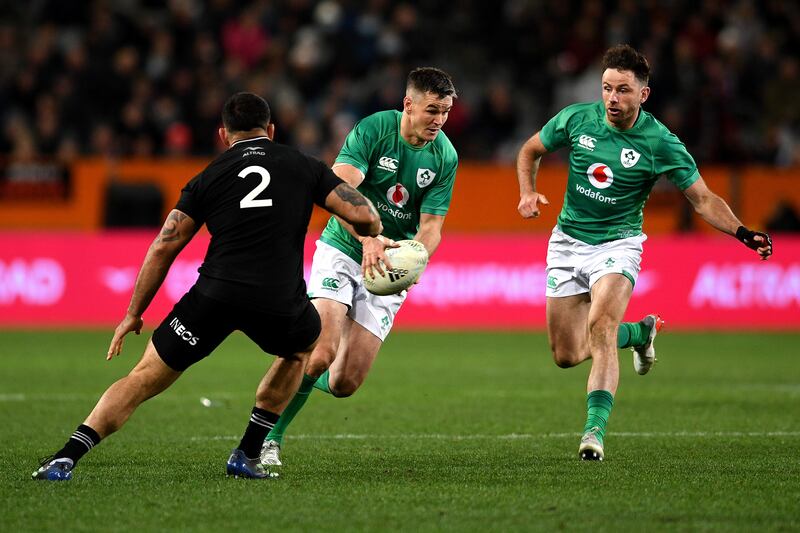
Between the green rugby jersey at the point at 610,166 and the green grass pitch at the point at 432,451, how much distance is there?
1493 millimetres

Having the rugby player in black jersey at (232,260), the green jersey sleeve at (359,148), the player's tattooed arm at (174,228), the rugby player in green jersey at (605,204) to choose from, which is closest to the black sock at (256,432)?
the rugby player in black jersey at (232,260)

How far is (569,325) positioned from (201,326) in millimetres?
3251

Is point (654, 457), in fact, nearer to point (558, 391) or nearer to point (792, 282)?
point (558, 391)

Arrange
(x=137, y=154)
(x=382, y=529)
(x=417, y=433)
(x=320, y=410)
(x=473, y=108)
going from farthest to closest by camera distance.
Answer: (x=473, y=108) < (x=137, y=154) < (x=320, y=410) < (x=417, y=433) < (x=382, y=529)

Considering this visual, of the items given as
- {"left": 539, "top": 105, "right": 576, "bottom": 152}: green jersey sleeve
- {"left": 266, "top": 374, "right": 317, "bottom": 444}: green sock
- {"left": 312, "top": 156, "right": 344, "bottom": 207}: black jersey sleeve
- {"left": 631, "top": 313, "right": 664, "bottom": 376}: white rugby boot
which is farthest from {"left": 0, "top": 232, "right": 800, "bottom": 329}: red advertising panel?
{"left": 312, "top": 156, "right": 344, "bottom": 207}: black jersey sleeve

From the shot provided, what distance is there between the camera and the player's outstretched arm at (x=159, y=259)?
6578 mm

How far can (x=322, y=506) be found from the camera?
6.18 meters

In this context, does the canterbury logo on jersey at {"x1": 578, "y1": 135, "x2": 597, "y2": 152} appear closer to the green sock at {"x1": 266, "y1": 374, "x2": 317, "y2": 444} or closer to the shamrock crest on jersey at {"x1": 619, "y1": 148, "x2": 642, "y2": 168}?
the shamrock crest on jersey at {"x1": 619, "y1": 148, "x2": 642, "y2": 168}

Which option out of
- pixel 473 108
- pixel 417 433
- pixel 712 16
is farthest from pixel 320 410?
pixel 712 16

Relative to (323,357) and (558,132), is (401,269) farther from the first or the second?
(558,132)

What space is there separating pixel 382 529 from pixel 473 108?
16.5 m

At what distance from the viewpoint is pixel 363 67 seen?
2139 centimetres

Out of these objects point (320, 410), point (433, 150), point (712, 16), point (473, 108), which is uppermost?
point (712, 16)

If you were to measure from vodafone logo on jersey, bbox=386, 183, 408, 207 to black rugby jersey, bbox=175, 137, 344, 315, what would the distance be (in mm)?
1797
